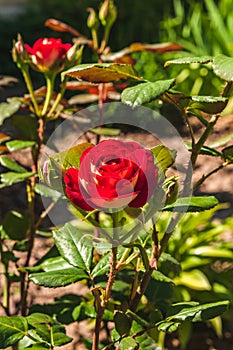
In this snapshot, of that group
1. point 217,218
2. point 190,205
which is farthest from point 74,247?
point 217,218

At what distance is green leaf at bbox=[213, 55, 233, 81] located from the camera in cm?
68

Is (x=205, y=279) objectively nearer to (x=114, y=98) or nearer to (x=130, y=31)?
(x=114, y=98)

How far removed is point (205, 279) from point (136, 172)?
51.2 inches

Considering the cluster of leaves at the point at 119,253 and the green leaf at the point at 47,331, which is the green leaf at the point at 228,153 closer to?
the cluster of leaves at the point at 119,253

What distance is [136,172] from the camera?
0.68 metres

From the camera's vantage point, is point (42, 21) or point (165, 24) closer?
point (165, 24)

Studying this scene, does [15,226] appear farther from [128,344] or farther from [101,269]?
[128,344]

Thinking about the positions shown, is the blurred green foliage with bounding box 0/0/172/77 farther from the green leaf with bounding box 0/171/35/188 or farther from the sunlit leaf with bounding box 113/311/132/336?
the sunlit leaf with bounding box 113/311/132/336

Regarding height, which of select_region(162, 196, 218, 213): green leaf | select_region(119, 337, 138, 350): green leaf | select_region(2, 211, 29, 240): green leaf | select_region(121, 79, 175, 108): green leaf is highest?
select_region(121, 79, 175, 108): green leaf

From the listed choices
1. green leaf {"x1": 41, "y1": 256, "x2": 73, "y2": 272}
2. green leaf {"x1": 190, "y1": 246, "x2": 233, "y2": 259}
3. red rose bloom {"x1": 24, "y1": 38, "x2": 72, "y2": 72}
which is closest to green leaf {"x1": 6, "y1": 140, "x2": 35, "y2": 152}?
red rose bloom {"x1": 24, "y1": 38, "x2": 72, "y2": 72}

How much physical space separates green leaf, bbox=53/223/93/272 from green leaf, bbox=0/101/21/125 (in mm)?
334

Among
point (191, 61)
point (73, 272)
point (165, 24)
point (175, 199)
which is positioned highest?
point (191, 61)

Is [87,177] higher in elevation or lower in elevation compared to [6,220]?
higher

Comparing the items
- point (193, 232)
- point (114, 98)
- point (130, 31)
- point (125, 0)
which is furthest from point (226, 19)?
point (114, 98)
